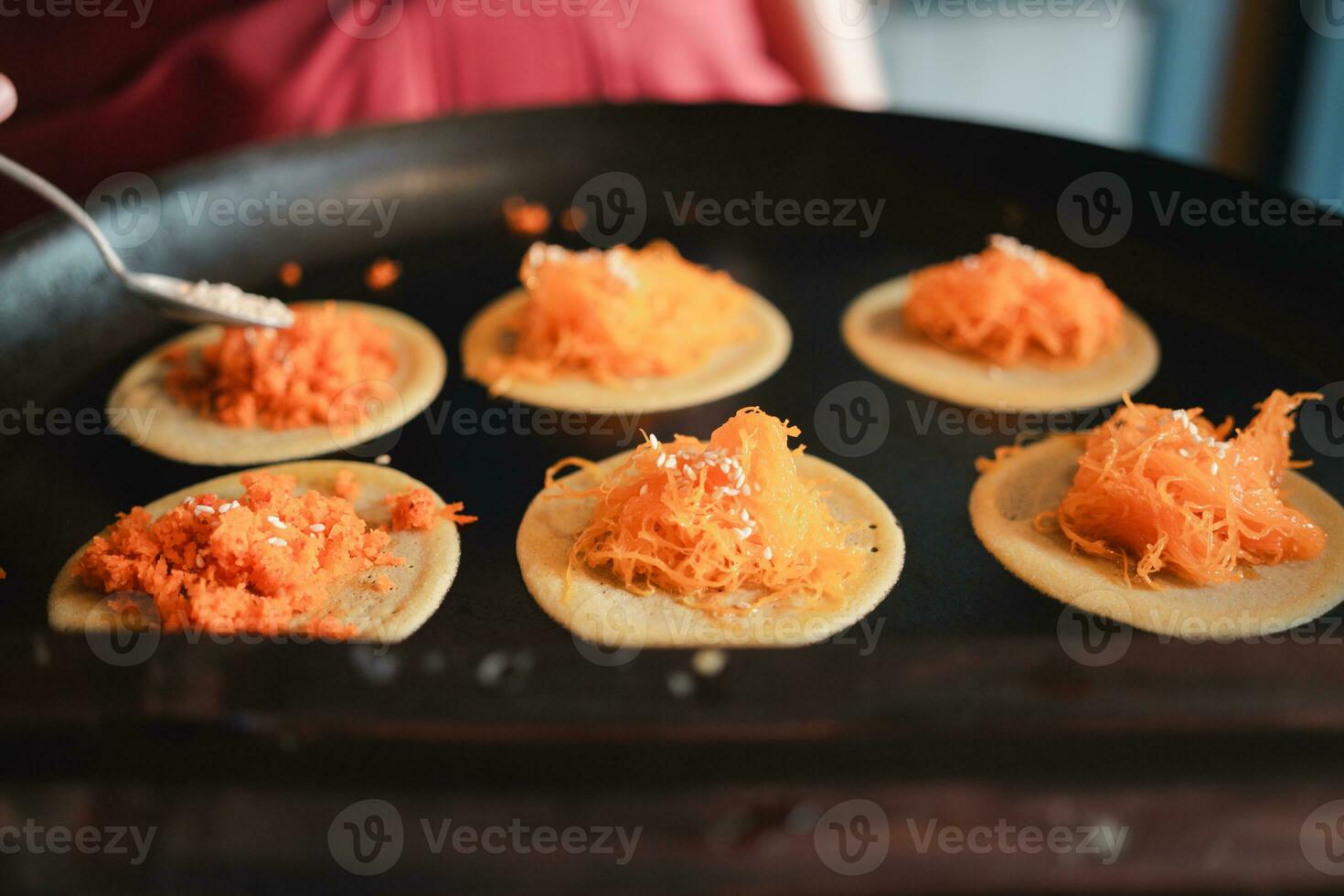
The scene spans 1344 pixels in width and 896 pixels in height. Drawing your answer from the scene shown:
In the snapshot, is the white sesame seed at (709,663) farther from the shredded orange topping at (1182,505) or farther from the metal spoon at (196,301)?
the metal spoon at (196,301)

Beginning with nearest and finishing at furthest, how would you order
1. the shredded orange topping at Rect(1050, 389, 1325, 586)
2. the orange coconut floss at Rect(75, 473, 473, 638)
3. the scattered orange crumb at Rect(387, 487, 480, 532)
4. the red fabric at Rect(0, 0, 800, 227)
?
the orange coconut floss at Rect(75, 473, 473, 638) < the shredded orange topping at Rect(1050, 389, 1325, 586) < the scattered orange crumb at Rect(387, 487, 480, 532) < the red fabric at Rect(0, 0, 800, 227)

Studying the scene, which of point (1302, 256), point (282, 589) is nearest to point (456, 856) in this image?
point (282, 589)

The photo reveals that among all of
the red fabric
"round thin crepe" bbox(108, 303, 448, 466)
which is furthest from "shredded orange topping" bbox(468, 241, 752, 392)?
the red fabric

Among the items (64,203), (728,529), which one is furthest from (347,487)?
(64,203)

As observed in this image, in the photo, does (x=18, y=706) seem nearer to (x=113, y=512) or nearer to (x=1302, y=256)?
(x=113, y=512)

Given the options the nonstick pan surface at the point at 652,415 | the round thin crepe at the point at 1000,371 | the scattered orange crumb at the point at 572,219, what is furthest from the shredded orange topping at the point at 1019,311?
the scattered orange crumb at the point at 572,219

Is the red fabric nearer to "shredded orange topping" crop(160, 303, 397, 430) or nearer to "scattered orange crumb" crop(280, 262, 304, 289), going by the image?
"scattered orange crumb" crop(280, 262, 304, 289)
